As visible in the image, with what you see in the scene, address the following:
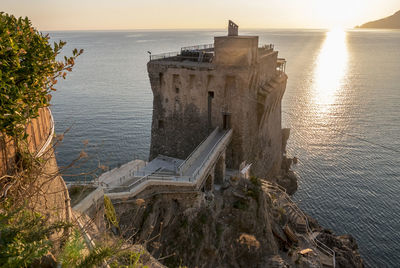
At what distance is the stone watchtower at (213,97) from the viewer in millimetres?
30875

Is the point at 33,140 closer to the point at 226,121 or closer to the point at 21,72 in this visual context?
the point at 21,72

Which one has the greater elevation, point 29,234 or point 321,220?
point 29,234

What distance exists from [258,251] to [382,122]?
58113 millimetres

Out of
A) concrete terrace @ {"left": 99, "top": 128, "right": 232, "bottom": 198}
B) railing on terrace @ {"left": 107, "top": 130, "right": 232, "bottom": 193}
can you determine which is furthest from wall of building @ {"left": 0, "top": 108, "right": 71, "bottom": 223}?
railing on terrace @ {"left": 107, "top": 130, "right": 232, "bottom": 193}

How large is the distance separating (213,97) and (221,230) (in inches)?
554

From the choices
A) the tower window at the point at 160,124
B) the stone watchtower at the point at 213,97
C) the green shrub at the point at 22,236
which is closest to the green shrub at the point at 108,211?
the green shrub at the point at 22,236

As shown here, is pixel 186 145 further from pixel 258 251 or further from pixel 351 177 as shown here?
pixel 351 177

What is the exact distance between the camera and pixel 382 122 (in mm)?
69562

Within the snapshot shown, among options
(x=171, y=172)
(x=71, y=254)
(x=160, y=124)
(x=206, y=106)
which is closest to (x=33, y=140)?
(x=71, y=254)

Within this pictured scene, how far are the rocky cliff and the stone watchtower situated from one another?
6.53 meters

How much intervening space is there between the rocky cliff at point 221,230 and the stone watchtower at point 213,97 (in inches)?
257

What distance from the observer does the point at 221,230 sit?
25234 mm

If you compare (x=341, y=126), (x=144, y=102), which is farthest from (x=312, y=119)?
(x=144, y=102)

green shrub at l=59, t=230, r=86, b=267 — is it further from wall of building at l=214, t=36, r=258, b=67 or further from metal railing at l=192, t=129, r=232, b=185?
wall of building at l=214, t=36, r=258, b=67
